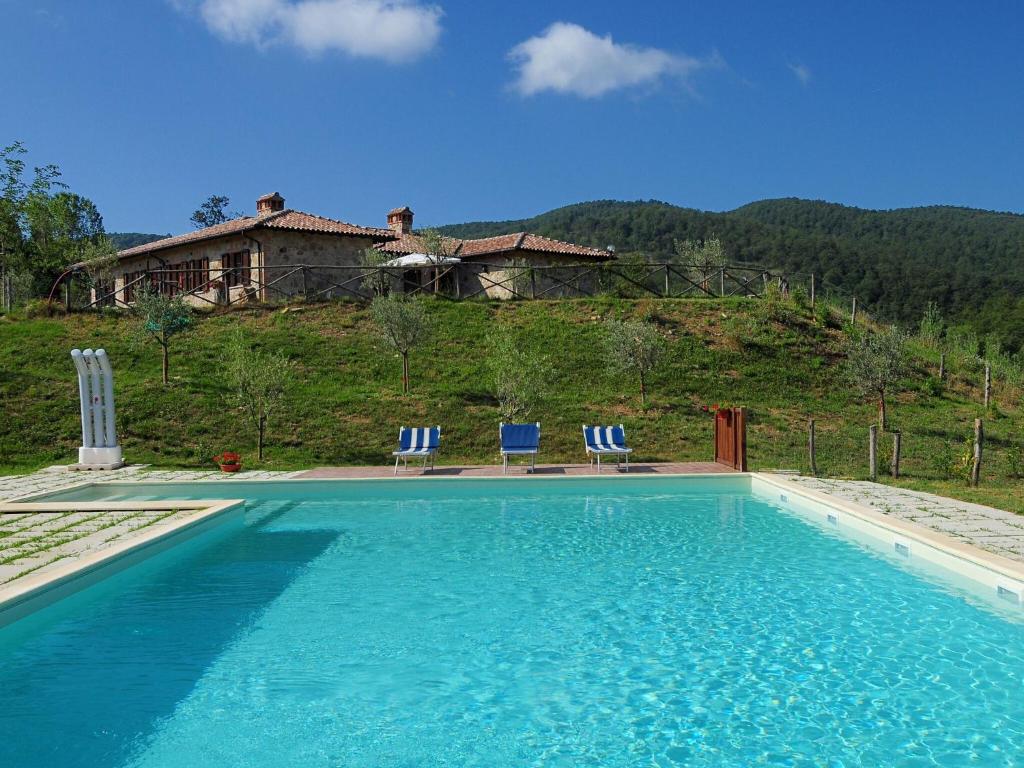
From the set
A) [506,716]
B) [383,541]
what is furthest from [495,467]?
[506,716]

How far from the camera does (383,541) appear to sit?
854 cm

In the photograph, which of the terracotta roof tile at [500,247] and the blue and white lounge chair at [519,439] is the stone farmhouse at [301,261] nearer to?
the terracotta roof tile at [500,247]

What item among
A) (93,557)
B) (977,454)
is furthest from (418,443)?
(977,454)

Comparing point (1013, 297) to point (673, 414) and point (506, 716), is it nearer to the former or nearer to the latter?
point (673, 414)

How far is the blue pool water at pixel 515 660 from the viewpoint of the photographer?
3.86 meters

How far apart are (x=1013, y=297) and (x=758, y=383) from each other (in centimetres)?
3464

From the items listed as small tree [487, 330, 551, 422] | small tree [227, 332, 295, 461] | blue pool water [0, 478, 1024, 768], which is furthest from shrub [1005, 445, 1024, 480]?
small tree [227, 332, 295, 461]

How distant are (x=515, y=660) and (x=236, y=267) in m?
23.5

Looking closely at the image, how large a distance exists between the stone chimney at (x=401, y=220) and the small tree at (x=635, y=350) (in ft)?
60.3

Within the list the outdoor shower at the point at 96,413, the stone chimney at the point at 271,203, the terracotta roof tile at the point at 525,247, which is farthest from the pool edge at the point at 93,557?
the stone chimney at the point at 271,203

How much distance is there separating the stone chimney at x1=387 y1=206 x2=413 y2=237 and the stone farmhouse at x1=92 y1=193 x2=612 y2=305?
2811mm

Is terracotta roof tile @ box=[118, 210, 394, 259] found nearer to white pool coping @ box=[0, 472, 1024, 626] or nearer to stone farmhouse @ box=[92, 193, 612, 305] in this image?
stone farmhouse @ box=[92, 193, 612, 305]

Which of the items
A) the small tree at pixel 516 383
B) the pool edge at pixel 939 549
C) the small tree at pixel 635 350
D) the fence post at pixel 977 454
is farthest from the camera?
the small tree at pixel 635 350

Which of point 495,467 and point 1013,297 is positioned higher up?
point 1013,297
